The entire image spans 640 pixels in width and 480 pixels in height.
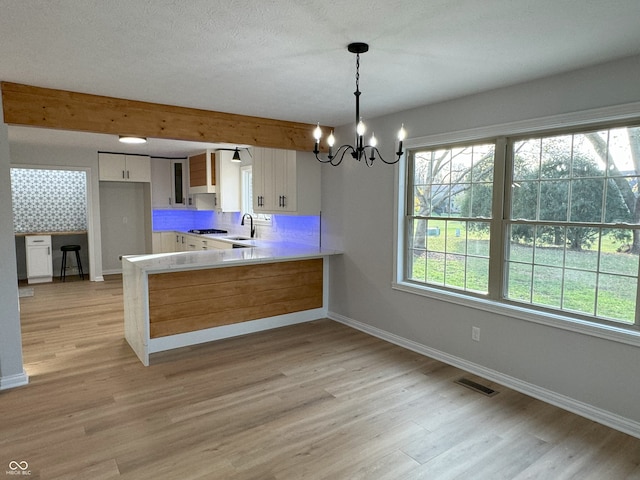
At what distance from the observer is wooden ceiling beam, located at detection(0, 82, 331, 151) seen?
312 centimetres

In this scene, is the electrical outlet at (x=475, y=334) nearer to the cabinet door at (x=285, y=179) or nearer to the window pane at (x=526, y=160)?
the window pane at (x=526, y=160)

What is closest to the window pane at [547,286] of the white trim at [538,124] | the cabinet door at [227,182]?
the white trim at [538,124]

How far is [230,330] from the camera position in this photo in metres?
4.40

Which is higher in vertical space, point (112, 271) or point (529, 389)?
point (112, 271)

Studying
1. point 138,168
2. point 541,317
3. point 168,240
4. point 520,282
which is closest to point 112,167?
point 138,168

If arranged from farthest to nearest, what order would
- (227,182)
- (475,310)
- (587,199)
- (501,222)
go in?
1. (227,182)
2. (475,310)
3. (501,222)
4. (587,199)

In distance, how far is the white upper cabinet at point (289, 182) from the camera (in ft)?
16.4

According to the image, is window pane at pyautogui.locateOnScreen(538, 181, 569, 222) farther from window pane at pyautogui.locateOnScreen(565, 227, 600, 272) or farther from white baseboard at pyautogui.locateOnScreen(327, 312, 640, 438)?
white baseboard at pyautogui.locateOnScreen(327, 312, 640, 438)

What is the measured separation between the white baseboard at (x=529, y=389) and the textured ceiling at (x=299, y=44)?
2320mm

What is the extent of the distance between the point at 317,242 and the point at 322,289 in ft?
2.12

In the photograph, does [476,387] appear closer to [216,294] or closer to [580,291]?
[580,291]

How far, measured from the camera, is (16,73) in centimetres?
283

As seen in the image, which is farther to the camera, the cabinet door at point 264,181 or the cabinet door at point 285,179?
the cabinet door at point 264,181

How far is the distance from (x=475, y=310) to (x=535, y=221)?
2.94 ft
